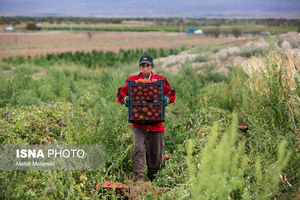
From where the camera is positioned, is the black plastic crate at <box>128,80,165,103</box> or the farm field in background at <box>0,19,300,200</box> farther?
the black plastic crate at <box>128,80,165,103</box>

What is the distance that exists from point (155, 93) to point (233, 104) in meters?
2.98

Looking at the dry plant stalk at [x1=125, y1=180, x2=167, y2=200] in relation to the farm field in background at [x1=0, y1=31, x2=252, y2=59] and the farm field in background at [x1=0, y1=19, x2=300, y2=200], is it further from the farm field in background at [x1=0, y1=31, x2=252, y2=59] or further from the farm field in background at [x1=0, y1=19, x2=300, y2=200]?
the farm field in background at [x1=0, y1=31, x2=252, y2=59]

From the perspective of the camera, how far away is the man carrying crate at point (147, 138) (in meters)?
3.60

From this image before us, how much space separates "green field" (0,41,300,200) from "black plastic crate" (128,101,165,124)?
37cm

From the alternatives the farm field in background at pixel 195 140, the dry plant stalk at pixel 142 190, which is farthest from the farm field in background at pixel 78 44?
the dry plant stalk at pixel 142 190

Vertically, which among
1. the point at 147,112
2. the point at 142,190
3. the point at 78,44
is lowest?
the point at 142,190

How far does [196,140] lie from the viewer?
4309mm

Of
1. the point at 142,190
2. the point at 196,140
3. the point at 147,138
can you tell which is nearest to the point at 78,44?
the point at 196,140

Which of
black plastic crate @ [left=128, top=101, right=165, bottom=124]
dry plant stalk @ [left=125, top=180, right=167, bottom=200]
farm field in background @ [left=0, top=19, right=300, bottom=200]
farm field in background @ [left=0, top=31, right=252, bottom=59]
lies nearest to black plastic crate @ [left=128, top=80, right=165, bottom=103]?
black plastic crate @ [left=128, top=101, right=165, bottom=124]

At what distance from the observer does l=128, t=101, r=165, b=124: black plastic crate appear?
348 centimetres

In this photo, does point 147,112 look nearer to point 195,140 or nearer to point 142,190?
point 142,190

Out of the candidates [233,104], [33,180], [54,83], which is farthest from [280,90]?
[54,83]

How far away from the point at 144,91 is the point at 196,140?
4.28 ft

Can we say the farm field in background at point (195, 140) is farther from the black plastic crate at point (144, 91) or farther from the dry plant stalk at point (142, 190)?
the black plastic crate at point (144, 91)
